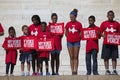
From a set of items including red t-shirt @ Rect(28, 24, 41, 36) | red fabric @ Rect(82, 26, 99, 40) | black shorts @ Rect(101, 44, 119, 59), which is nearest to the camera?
black shorts @ Rect(101, 44, 119, 59)

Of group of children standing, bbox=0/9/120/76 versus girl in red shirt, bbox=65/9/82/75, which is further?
girl in red shirt, bbox=65/9/82/75

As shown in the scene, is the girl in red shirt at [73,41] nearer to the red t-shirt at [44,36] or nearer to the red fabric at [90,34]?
the red fabric at [90,34]

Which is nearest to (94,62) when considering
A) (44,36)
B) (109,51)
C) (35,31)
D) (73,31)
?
(109,51)

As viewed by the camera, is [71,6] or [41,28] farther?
[71,6]

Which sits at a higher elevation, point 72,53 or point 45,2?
point 45,2

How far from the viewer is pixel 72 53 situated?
1725 centimetres

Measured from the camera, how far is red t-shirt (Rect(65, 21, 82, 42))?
1722 cm

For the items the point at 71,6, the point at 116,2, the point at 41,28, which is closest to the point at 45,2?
the point at 71,6

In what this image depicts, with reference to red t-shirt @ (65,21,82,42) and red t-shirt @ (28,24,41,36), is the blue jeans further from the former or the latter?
red t-shirt @ (28,24,41,36)

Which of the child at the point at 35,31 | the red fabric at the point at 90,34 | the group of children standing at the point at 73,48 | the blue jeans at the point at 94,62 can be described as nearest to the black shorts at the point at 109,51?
the group of children standing at the point at 73,48

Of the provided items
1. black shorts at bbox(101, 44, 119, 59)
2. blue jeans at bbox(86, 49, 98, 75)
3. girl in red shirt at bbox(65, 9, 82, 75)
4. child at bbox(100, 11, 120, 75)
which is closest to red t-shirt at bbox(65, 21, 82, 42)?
girl in red shirt at bbox(65, 9, 82, 75)

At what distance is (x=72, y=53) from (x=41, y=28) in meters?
1.12

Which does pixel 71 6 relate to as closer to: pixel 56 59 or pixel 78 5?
pixel 78 5

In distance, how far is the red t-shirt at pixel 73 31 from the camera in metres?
17.2
